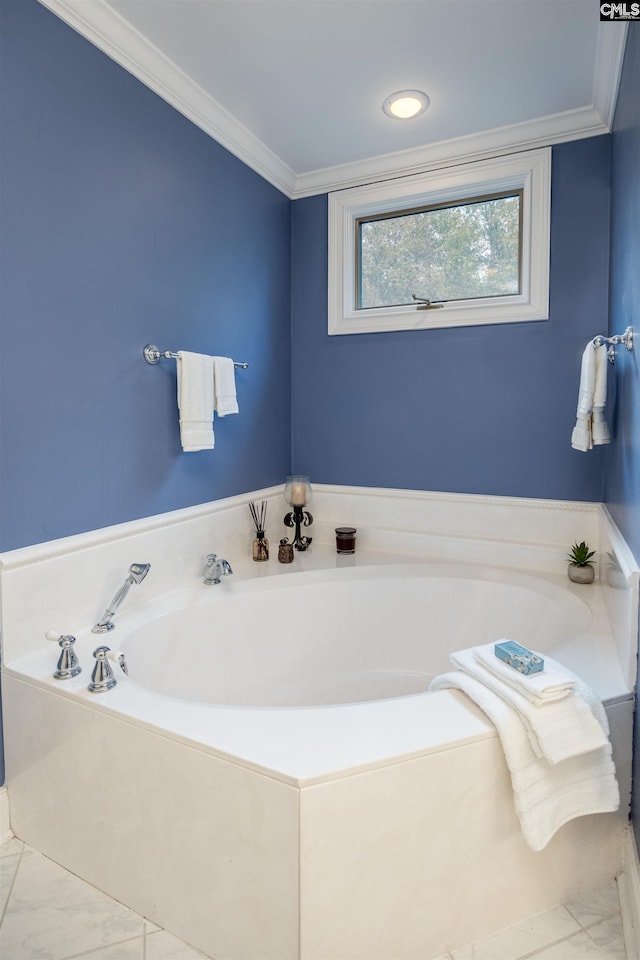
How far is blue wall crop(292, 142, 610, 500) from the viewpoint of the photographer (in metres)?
2.40

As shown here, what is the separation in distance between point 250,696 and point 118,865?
2.58ft

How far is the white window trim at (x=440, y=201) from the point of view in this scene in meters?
2.45

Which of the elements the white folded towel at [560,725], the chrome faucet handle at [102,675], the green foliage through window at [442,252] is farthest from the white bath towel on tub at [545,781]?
the green foliage through window at [442,252]

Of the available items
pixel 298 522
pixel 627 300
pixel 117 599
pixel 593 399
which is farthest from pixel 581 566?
pixel 117 599

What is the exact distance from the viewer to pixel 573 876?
145 centimetres

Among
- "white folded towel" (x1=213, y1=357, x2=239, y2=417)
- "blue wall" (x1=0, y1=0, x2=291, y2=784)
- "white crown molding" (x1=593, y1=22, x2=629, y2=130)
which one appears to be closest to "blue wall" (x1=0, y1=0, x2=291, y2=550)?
"blue wall" (x1=0, y1=0, x2=291, y2=784)

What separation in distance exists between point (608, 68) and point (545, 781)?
2.28m

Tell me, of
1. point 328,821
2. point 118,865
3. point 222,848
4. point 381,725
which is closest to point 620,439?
point 381,725

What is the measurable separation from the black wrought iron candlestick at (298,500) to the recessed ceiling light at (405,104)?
1.64 meters

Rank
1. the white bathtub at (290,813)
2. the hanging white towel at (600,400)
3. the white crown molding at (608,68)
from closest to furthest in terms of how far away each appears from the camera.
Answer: the white bathtub at (290,813)
the white crown molding at (608,68)
the hanging white towel at (600,400)

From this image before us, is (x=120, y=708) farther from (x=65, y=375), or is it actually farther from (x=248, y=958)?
Answer: (x=65, y=375)

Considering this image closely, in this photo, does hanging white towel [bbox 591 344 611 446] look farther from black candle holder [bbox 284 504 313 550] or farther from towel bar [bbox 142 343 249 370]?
towel bar [bbox 142 343 249 370]

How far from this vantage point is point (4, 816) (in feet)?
5.32

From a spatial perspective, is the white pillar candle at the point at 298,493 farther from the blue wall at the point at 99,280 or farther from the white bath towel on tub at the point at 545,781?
the white bath towel on tub at the point at 545,781
